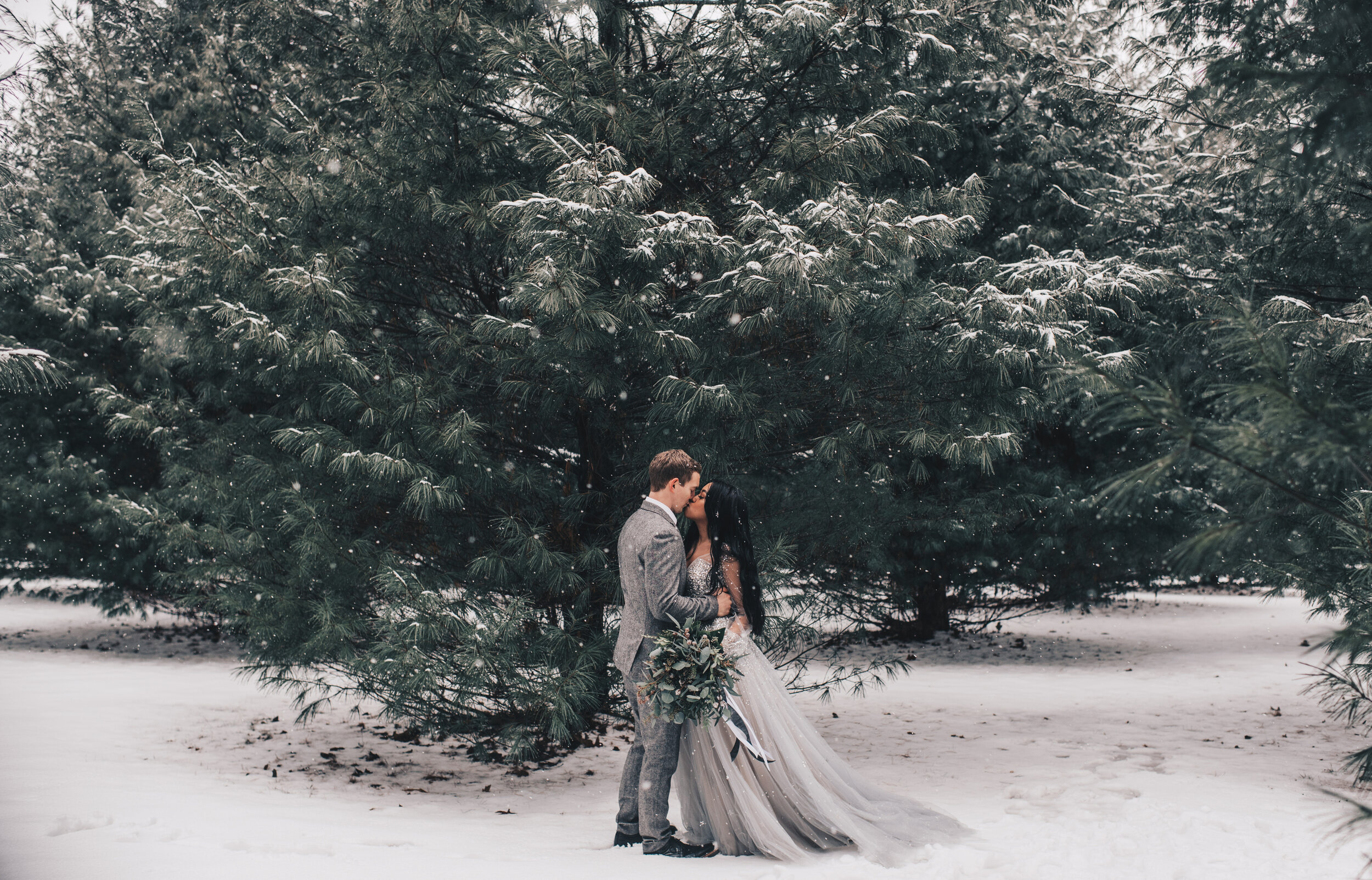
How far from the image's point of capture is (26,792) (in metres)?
4.95

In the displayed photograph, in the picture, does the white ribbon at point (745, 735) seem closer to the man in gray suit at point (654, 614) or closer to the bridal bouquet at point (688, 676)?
the bridal bouquet at point (688, 676)

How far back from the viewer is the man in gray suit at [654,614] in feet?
13.7

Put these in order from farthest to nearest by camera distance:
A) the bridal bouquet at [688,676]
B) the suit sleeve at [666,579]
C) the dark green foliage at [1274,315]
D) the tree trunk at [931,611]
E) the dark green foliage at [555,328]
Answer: the tree trunk at [931,611]
the dark green foliage at [555,328]
the suit sleeve at [666,579]
the bridal bouquet at [688,676]
the dark green foliage at [1274,315]

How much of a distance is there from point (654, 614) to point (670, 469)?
697 mm

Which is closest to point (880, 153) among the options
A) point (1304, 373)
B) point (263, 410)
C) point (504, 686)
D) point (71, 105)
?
point (1304, 373)

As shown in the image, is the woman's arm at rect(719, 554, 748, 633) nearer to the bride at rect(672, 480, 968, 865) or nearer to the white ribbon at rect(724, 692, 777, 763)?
the bride at rect(672, 480, 968, 865)

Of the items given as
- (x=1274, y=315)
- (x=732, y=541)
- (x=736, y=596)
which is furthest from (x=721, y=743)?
(x=1274, y=315)

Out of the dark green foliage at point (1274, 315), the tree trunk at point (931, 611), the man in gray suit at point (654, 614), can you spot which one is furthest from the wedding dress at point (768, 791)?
the tree trunk at point (931, 611)

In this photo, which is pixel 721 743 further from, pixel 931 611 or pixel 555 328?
pixel 931 611

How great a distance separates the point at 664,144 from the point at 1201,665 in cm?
972

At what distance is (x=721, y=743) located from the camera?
4.26 meters

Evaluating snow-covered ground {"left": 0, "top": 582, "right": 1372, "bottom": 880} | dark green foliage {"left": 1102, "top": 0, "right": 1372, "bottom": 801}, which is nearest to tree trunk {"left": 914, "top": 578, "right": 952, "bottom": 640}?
snow-covered ground {"left": 0, "top": 582, "right": 1372, "bottom": 880}

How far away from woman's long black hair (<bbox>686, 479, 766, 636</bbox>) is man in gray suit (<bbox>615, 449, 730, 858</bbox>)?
124 millimetres

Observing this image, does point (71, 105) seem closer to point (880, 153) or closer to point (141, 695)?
point (141, 695)
